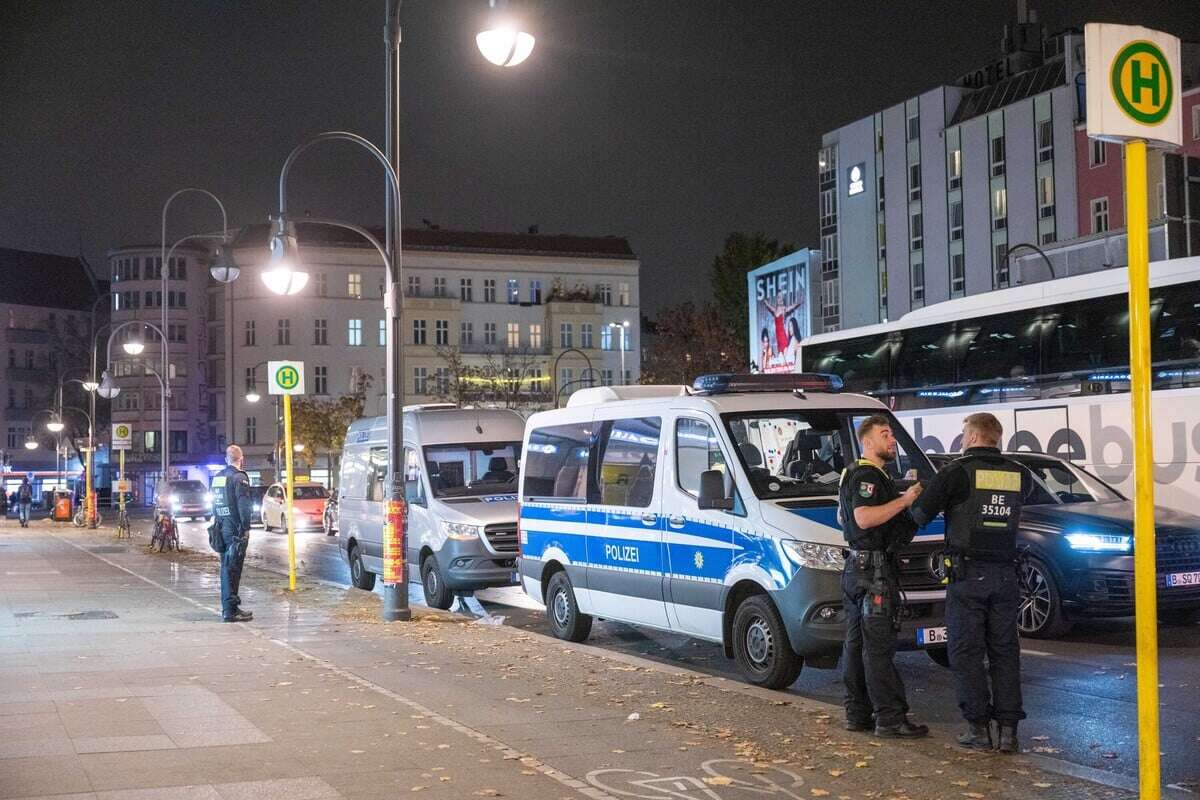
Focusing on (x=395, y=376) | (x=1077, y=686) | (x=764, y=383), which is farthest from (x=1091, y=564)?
(x=395, y=376)

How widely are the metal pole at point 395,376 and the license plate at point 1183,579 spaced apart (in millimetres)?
8026

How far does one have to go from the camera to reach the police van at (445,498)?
57.3 ft

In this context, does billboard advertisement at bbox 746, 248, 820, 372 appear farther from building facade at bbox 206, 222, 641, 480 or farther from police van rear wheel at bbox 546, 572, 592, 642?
police van rear wheel at bbox 546, 572, 592, 642

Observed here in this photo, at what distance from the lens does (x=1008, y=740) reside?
8.08 m

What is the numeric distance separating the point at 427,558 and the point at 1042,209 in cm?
4969

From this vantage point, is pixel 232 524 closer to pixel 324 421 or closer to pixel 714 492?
pixel 714 492

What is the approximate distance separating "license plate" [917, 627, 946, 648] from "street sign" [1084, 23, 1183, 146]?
16.4 feet

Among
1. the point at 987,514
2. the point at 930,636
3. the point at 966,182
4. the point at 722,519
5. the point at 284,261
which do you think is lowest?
the point at 930,636

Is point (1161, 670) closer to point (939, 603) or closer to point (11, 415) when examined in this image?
point (939, 603)

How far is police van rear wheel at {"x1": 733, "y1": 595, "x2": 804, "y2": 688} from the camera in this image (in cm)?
1069

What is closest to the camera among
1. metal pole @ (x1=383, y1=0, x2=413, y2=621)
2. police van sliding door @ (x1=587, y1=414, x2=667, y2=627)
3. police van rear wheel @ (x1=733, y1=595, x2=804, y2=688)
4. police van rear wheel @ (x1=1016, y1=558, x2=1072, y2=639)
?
police van rear wheel @ (x1=733, y1=595, x2=804, y2=688)

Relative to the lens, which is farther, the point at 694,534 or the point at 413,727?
the point at 694,534

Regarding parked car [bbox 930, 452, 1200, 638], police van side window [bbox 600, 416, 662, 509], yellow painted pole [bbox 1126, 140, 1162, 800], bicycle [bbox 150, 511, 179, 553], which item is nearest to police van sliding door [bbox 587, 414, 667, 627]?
police van side window [bbox 600, 416, 662, 509]

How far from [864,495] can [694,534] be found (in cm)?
339
